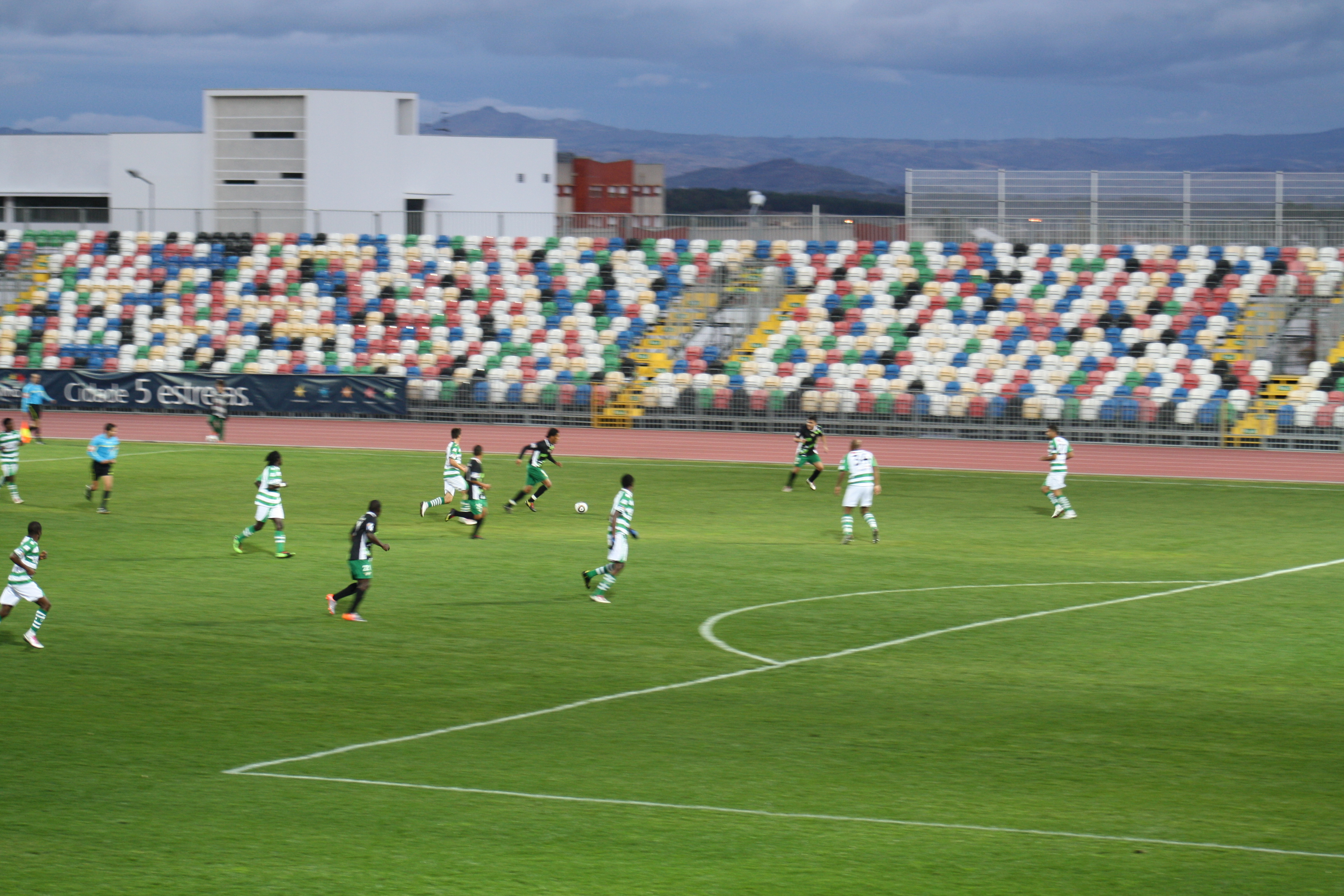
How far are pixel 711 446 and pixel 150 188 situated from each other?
127 ft

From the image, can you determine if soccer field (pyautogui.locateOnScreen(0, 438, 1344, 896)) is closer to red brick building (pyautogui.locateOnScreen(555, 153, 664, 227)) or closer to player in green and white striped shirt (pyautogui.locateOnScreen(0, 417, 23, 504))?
player in green and white striped shirt (pyautogui.locateOnScreen(0, 417, 23, 504))

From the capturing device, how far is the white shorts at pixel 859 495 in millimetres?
23578

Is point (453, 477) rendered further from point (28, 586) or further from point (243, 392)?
point (243, 392)

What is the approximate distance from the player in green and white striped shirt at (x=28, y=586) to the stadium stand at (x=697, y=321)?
27.0 metres

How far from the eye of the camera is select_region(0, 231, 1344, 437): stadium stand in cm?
3984

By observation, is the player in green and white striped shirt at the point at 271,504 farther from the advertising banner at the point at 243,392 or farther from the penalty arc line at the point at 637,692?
the advertising banner at the point at 243,392

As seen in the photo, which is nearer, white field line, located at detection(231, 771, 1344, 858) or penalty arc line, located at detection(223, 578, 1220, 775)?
white field line, located at detection(231, 771, 1344, 858)

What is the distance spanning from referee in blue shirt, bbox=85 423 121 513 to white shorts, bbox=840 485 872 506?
13932 mm

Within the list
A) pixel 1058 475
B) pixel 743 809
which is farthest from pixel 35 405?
pixel 743 809

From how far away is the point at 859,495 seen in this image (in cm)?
2366

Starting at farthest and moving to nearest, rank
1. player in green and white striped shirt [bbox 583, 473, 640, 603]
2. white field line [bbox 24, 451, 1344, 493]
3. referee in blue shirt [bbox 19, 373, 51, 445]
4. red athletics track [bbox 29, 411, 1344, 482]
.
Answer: referee in blue shirt [bbox 19, 373, 51, 445]
red athletics track [bbox 29, 411, 1344, 482]
white field line [bbox 24, 451, 1344, 493]
player in green and white striped shirt [bbox 583, 473, 640, 603]

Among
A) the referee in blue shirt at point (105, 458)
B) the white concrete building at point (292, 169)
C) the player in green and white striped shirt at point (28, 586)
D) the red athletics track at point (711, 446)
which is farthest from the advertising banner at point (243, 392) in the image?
the player in green and white striped shirt at point (28, 586)

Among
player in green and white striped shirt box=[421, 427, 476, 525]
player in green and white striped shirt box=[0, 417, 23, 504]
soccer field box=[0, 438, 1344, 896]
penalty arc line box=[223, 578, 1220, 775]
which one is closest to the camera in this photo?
soccer field box=[0, 438, 1344, 896]

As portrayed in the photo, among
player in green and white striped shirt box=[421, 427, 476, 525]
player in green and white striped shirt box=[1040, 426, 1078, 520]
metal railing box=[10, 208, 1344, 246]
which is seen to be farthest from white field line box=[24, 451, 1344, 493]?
metal railing box=[10, 208, 1344, 246]
